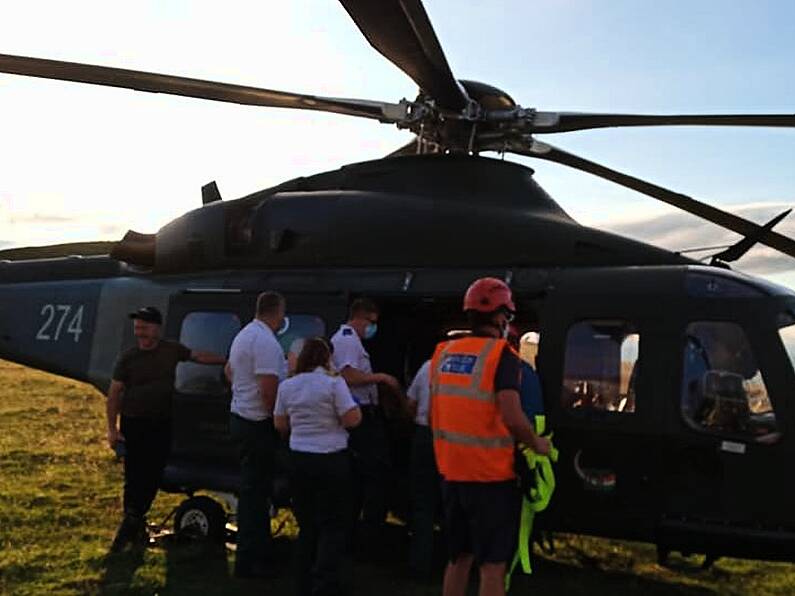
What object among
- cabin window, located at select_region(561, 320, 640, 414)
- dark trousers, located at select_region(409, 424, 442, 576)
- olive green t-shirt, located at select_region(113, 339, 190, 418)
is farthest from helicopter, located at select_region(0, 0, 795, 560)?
dark trousers, located at select_region(409, 424, 442, 576)

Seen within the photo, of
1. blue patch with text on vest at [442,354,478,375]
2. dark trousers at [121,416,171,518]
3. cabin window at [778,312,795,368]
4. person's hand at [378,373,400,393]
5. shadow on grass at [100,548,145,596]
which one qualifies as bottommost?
shadow on grass at [100,548,145,596]

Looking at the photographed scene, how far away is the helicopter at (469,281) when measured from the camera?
5504 mm

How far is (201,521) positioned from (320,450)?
2.43 meters

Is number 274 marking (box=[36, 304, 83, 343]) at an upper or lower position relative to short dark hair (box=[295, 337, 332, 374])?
lower

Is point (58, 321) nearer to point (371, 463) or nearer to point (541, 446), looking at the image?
point (371, 463)

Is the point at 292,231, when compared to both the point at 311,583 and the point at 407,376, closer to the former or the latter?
the point at 407,376

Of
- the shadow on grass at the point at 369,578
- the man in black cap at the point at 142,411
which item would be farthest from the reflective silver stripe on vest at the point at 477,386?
the man in black cap at the point at 142,411

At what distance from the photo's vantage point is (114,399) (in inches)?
265

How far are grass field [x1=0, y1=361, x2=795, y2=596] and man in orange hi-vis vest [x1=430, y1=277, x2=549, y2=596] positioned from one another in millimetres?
1936

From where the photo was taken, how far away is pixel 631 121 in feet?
22.6

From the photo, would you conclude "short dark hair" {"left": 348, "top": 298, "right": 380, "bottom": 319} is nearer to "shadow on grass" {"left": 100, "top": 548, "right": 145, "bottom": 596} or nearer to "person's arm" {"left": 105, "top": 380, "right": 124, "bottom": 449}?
"person's arm" {"left": 105, "top": 380, "right": 124, "bottom": 449}

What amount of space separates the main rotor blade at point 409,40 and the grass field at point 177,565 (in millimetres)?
3649

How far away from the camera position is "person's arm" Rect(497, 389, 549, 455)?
13.1 ft

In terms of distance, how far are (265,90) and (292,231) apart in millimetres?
1185
